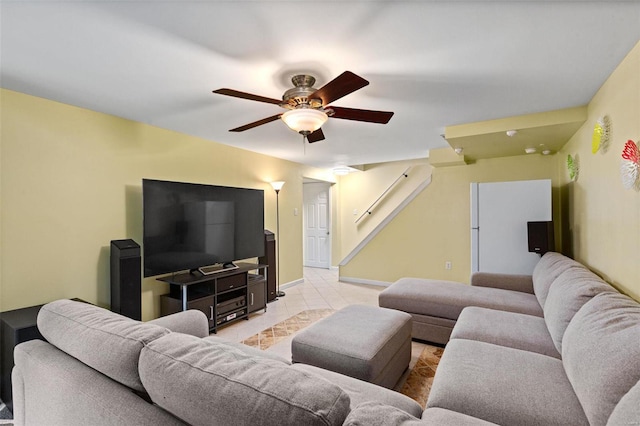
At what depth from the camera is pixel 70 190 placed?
105 inches

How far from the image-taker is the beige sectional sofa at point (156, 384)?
2.50ft

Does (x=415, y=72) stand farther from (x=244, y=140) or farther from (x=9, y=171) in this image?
(x=9, y=171)

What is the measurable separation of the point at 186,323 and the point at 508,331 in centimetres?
224

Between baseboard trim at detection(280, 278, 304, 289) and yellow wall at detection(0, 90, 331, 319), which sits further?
baseboard trim at detection(280, 278, 304, 289)

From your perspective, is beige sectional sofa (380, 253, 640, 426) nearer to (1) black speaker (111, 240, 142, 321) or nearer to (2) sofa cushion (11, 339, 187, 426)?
(2) sofa cushion (11, 339, 187, 426)

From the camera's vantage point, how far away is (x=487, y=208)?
3730 mm

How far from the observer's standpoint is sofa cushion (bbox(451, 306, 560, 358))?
1962mm

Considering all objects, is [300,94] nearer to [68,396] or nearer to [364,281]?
[68,396]

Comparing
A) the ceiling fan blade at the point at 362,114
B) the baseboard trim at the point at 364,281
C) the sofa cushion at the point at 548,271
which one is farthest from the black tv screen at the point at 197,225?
the sofa cushion at the point at 548,271

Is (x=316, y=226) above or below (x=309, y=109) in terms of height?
below

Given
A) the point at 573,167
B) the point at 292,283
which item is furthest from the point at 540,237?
the point at 292,283

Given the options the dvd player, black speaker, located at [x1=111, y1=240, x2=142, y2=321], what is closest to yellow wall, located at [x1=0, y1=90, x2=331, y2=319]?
black speaker, located at [x1=111, y1=240, x2=142, y2=321]

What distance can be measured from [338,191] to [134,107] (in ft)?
15.5

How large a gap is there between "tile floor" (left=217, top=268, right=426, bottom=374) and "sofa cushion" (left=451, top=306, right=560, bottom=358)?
2.40 feet
